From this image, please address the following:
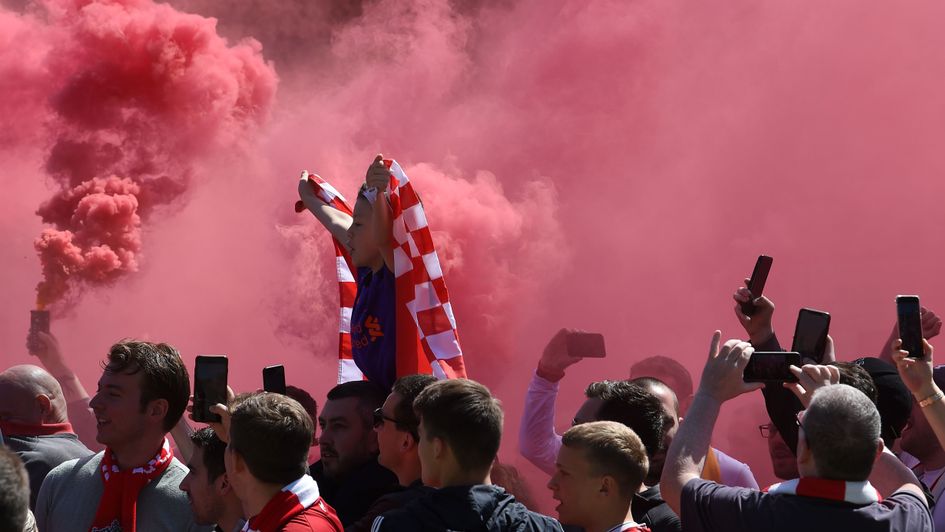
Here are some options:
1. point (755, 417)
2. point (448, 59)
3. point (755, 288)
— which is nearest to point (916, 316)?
point (755, 288)

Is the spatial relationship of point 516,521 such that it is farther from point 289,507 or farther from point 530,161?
point 530,161

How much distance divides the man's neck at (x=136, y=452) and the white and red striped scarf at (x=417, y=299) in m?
0.99

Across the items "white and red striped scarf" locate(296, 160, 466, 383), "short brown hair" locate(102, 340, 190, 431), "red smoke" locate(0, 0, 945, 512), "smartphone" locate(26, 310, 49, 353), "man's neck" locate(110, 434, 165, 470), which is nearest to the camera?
"man's neck" locate(110, 434, 165, 470)

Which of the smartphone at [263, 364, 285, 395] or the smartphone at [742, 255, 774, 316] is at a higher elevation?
the smartphone at [742, 255, 774, 316]

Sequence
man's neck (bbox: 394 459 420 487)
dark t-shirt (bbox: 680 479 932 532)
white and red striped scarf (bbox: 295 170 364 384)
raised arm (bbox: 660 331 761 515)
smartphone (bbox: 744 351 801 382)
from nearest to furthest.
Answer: dark t-shirt (bbox: 680 479 932 532), raised arm (bbox: 660 331 761 515), smartphone (bbox: 744 351 801 382), man's neck (bbox: 394 459 420 487), white and red striped scarf (bbox: 295 170 364 384)

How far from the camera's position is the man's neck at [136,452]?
338cm

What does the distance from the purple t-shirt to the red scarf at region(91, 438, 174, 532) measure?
1.00 metres

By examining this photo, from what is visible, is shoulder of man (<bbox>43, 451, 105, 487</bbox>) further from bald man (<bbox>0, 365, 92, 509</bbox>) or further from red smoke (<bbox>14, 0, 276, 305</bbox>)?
red smoke (<bbox>14, 0, 276, 305</bbox>)

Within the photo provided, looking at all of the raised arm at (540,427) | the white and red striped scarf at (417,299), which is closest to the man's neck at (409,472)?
the white and red striped scarf at (417,299)

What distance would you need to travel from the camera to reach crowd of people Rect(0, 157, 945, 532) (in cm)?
246

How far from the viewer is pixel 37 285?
379 inches

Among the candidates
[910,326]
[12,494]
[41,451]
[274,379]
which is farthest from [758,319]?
[41,451]

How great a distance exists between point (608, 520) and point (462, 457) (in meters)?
0.48

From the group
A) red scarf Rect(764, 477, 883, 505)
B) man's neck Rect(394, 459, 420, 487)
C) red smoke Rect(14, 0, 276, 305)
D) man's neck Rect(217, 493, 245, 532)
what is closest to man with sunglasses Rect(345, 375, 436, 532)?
man's neck Rect(394, 459, 420, 487)
